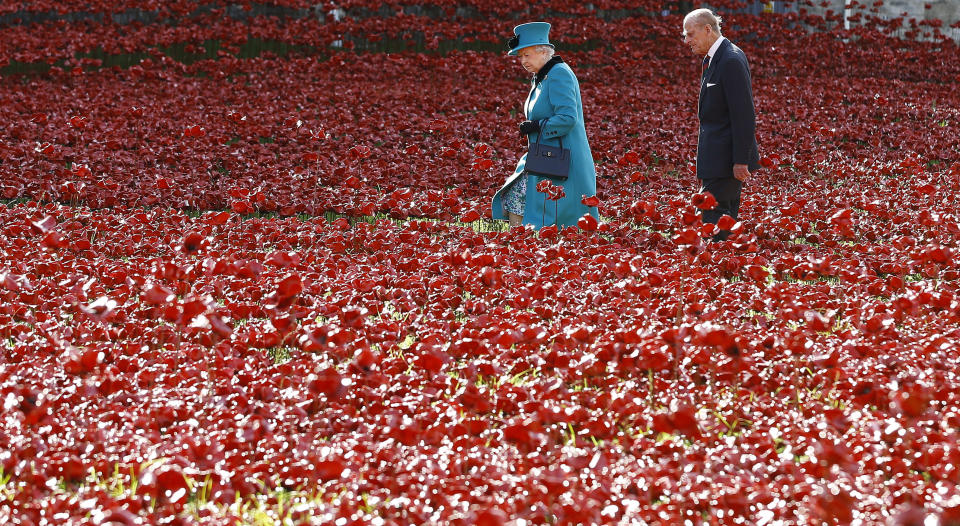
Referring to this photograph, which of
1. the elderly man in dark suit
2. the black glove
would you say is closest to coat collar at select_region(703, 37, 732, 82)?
the elderly man in dark suit

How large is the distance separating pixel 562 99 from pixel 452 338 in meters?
3.12

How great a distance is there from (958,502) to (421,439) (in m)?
1.71

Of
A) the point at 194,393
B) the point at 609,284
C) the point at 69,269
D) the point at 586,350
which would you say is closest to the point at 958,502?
the point at 586,350

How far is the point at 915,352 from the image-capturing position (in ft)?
13.2

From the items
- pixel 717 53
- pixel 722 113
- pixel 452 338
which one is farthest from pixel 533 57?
pixel 452 338

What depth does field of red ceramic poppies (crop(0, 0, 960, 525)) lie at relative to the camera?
9.48 feet

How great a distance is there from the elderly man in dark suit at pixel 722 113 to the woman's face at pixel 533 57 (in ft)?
3.46

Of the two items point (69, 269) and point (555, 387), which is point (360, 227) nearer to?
point (69, 269)

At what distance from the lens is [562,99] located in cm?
689

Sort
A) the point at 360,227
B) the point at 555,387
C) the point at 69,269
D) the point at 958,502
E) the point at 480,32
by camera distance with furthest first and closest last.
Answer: the point at 480,32 → the point at 360,227 → the point at 69,269 → the point at 555,387 → the point at 958,502

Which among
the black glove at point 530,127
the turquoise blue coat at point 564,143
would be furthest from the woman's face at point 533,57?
the black glove at point 530,127

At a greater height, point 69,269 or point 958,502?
point 958,502

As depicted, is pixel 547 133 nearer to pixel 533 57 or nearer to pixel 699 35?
pixel 533 57

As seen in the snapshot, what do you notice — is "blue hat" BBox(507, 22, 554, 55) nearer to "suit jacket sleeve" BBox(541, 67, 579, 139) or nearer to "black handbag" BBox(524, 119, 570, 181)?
"suit jacket sleeve" BBox(541, 67, 579, 139)
